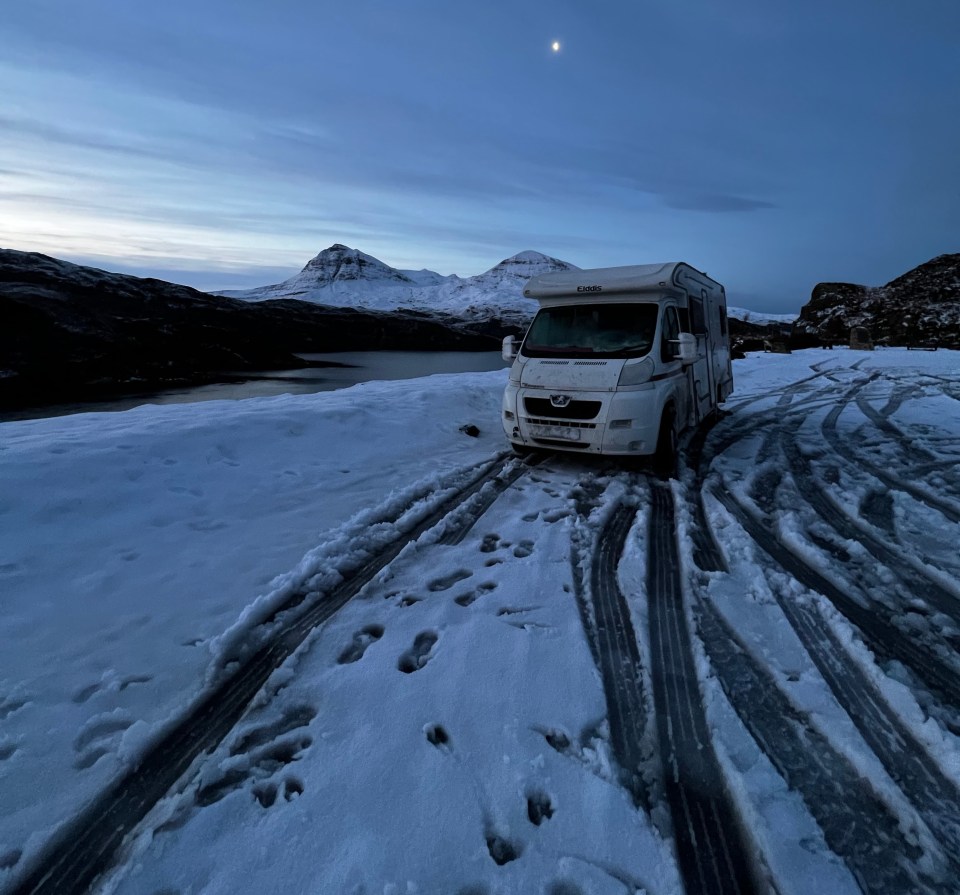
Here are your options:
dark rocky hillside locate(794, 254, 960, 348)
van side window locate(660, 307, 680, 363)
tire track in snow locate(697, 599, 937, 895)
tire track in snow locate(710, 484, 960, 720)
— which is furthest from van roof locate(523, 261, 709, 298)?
dark rocky hillside locate(794, 254, 960, 348)

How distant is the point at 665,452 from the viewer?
6.70 metres

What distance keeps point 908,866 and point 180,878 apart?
2673 mm

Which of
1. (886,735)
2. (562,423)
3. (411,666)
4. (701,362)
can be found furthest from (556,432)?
(886,735)

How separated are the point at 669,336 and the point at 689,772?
603 centimetres

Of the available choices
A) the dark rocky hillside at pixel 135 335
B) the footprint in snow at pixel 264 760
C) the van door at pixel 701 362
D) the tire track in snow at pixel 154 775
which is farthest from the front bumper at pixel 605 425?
the dark rocky hillside at pixel 135 335

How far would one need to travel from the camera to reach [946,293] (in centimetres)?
6209

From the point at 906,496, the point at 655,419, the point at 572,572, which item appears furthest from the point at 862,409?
the point at 572,572

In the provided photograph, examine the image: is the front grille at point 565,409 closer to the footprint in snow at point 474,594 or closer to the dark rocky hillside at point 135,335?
the footprint in snow at point 474,594

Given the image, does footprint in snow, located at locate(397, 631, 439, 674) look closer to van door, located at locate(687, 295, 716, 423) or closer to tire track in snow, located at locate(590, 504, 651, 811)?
tire track in snow, located at locate(590, 504, 651, 811)

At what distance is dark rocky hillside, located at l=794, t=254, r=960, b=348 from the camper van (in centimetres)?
5070

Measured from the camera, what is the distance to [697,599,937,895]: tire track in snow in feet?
5.98

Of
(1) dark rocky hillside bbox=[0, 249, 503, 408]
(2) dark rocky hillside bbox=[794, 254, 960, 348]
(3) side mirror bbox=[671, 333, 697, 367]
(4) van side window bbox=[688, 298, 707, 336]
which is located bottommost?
(1) dark rocky hillside bbox=[0, 249, 503, 408]

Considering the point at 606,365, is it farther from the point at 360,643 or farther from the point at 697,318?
the point at 360,643

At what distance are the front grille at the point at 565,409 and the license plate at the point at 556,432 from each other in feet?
0.48
